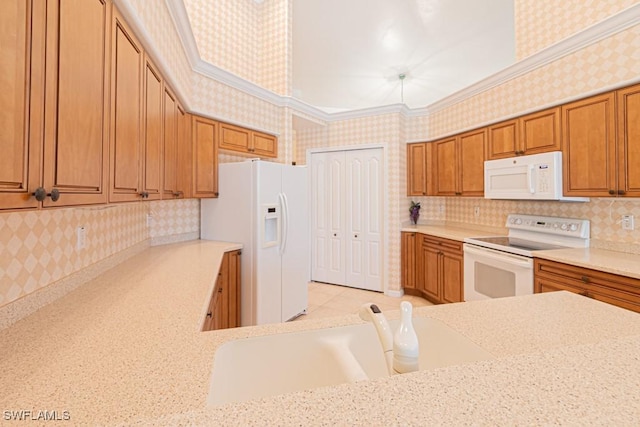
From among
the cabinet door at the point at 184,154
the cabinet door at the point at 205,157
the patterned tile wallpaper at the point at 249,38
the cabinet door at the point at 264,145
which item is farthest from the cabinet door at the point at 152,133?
the patterned tile wallpaper at the point at 249,38

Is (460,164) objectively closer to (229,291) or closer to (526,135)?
(526,135)

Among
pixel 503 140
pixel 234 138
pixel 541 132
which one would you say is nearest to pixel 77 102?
pixel 234 138

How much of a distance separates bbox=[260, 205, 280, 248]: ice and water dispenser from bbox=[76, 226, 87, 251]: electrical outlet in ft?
4.68

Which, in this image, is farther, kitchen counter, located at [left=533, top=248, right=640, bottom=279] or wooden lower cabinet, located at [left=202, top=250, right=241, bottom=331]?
wooden lower cabinet, located at [left=202, top=250, right=241, bottom=331]

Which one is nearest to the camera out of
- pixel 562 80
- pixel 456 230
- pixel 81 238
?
pixel 81 238

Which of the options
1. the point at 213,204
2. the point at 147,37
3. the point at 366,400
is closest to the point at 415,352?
the point at 366,400

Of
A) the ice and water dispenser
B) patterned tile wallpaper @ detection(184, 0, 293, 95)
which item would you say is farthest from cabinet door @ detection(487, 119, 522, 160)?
patterned tile wallpaper @ detection(184, 0, 293, 95)

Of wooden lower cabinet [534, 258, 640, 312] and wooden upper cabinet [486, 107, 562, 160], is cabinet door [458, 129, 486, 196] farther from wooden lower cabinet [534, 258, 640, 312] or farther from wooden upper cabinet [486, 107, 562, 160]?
wooden lower cabinet [534, 258, 640, 312]

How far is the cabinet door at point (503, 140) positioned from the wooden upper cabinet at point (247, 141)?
8.42ft

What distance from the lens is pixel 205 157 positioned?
9.64ft

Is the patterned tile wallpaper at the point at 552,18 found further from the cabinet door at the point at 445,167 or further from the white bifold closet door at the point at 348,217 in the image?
the white bifold closet door at the point at 348,217

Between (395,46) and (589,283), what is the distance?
3586 millimetres

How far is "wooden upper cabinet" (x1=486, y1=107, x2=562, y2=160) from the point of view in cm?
252

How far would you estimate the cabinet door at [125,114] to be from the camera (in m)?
1.17
